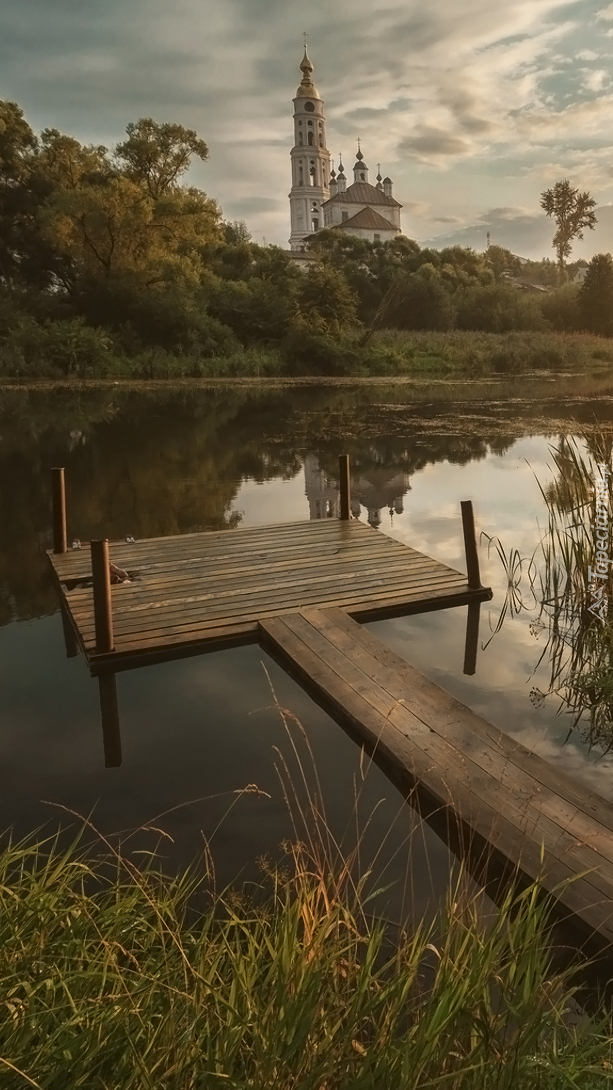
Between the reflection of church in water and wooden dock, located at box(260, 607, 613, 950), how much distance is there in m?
6.17

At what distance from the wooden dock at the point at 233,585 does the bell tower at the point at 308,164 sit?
310 ft

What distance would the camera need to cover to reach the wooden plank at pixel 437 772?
328cm

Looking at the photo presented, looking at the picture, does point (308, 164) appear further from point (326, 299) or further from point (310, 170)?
point (326, 299)

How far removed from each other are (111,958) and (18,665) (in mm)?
4793

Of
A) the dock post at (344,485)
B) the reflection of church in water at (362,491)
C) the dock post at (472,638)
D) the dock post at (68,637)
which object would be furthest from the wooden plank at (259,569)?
the reflection of church in water at (362,491)

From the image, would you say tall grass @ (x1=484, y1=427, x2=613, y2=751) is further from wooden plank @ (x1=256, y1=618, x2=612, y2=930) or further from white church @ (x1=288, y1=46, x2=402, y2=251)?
white church @ (x1=288, y1=46, x2=402, y2=251)

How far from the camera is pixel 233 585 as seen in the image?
25.3 feet

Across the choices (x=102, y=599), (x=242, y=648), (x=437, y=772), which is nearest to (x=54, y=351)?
(x=242, y=648)

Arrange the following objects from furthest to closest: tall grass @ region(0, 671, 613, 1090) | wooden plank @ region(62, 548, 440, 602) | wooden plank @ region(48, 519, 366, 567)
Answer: wooden plank @ region(48, 519, 366, 567)
wooden plank @ region(62, 548, 440, 602)
tall grass @ region(0, 671, 613, 1090)

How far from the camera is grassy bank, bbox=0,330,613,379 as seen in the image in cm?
3203

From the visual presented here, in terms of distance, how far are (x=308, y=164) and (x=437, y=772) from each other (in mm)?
108060

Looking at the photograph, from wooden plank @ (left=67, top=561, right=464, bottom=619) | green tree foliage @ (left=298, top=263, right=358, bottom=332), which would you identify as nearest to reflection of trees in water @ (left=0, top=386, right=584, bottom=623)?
wooden plank @ (left=67, top=561, right=464, bottom=619)

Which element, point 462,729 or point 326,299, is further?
point 326,299

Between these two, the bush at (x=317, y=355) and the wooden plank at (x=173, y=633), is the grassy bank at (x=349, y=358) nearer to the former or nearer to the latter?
the bush at (x=317, y=355)
